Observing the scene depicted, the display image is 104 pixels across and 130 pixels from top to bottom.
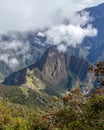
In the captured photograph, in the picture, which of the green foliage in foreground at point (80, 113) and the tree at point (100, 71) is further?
the green foliage in foreground at point (80, 113)

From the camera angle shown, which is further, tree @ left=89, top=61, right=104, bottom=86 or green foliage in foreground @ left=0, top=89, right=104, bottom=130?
green foliage in foreground @ left=0, top=89, right=104, bottom=130

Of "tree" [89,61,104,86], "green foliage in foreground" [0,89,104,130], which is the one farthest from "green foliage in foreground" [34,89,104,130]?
"tree" [89,61,104,86]

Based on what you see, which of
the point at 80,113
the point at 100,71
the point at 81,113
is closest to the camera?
the point at 100,71

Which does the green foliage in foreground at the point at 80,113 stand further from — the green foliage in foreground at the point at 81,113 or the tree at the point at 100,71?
the tree at the point at 100,71

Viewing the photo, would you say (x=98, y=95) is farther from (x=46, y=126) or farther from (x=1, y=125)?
(x=1, y=125)

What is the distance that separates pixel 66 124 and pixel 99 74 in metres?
23.8

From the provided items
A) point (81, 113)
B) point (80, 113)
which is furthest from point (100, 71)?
point (80, 113)

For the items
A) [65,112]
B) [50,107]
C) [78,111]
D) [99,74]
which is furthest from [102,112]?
[50,107]

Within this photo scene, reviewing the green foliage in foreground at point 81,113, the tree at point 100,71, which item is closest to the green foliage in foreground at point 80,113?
the green foliage in foreground at point 81,113

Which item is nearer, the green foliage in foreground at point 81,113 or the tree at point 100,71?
the tree at point 100,71

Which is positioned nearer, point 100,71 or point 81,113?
point 100,71

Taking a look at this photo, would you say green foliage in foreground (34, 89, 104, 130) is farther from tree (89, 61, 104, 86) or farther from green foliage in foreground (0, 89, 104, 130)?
tree (89, 61, 104, 86)

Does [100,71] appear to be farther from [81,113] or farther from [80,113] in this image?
[80,113]

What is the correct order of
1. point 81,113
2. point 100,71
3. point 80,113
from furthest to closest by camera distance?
point 80,113, point 81,113, point 100,71
